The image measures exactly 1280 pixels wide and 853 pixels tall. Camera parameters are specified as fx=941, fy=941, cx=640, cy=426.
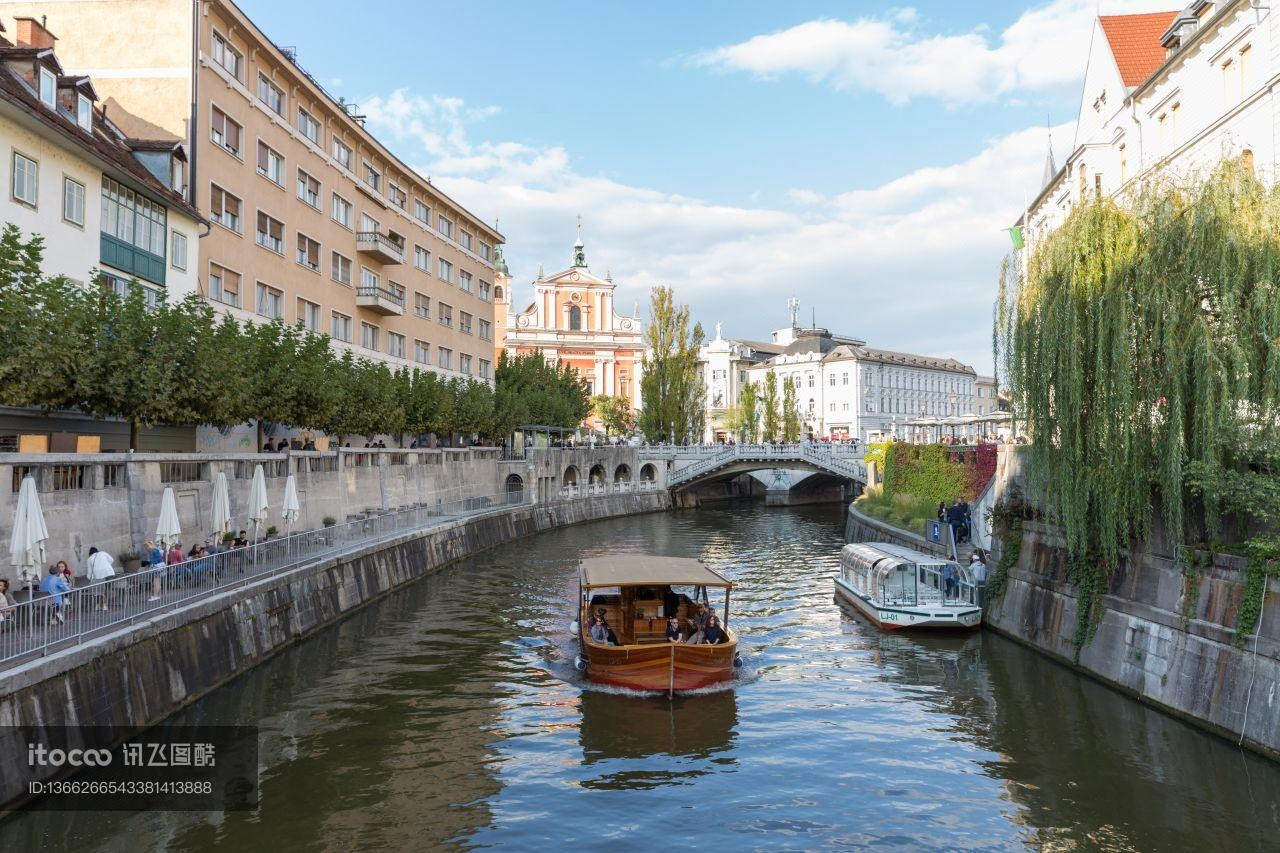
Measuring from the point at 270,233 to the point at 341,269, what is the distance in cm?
755

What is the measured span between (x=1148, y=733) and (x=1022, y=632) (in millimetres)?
8172

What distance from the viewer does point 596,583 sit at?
76.9 feet

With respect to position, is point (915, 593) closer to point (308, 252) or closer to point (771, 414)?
point (308, 252)

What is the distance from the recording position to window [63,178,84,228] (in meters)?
27.1

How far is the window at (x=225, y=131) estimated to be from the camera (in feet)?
121

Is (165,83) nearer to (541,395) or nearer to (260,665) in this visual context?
(260,665)

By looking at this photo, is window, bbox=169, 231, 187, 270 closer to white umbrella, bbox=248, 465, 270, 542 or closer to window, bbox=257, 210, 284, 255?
window, bbox=257, 210, 284, 255

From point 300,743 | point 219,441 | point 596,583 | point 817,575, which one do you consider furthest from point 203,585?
point 817,575

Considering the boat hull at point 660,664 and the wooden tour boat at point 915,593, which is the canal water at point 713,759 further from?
the wooden tour boat at point 915,593

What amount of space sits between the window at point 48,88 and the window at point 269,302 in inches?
509

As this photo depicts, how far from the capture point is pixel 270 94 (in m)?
42.2

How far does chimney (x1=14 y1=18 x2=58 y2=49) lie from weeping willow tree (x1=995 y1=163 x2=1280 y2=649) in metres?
33.5

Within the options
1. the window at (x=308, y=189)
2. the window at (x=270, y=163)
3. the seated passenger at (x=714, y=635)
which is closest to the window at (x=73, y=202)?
the window at (x=270, y=163)

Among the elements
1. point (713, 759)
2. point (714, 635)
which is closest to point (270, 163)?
point (714, 635)
